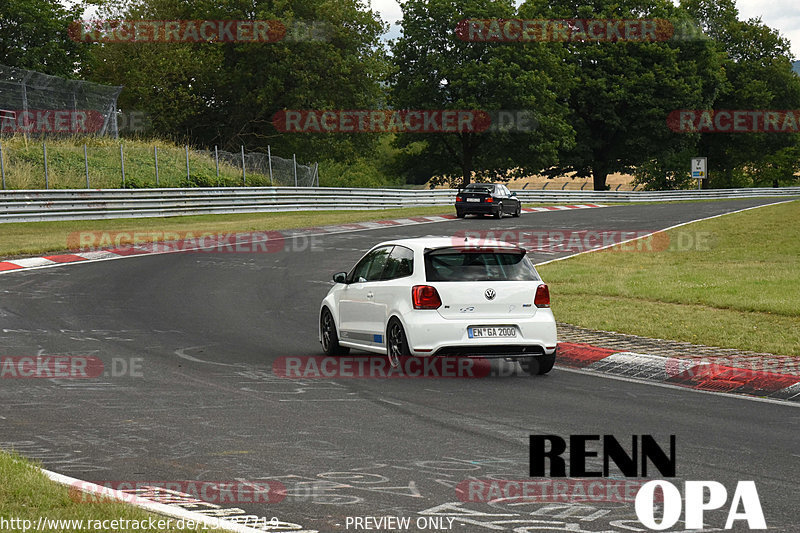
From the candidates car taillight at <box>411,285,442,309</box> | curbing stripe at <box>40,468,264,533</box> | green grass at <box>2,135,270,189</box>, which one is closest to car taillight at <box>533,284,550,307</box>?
car taillight at <box>411,285,442,309</box>

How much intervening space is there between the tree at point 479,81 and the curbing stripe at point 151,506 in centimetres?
6013

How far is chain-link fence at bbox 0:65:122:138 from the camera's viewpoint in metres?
41.4

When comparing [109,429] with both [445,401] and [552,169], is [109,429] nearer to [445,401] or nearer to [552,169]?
[445,401]

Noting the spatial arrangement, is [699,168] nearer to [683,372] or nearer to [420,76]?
[420,76]

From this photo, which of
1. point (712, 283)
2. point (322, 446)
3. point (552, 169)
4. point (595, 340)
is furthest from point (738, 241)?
point (552, 169)

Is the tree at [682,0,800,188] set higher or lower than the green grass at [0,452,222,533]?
higher

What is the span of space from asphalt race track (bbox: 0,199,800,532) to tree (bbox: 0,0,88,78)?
5044 cm

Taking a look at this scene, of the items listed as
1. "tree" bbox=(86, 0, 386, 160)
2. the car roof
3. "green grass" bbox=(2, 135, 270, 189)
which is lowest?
the car roof

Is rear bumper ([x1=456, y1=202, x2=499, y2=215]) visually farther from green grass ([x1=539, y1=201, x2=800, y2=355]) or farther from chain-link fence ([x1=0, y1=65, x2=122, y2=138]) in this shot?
chain-link fence ([x1=0, y1=65, x2=122, y2=138])

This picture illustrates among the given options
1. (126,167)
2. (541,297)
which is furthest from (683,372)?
(126,167)

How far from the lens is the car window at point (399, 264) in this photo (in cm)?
1134

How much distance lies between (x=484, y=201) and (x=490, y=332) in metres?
28.8

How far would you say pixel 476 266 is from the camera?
36.9ft

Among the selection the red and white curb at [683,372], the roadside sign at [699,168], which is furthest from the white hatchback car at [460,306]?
the roadside sign at [699,168]
